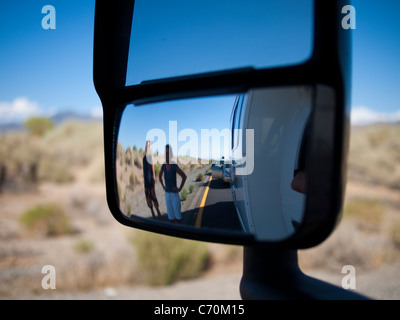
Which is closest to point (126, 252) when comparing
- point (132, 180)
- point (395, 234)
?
point (395, 234)

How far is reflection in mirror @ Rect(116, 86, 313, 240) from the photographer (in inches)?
46.7

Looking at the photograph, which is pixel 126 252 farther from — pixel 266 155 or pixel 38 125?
pixel 38 125

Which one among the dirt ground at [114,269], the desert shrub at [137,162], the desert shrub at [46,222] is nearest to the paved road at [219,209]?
the desert shrub at [137,162]

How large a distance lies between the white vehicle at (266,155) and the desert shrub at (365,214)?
38.9 feet

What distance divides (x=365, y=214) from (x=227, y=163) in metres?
13.5

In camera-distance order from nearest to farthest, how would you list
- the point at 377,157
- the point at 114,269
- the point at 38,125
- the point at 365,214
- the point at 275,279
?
the point at 275,279 → the point at 114,269 → the point at 365,214 → the point at 377,157 → the point at 38,125

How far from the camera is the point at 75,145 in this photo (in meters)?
31.5

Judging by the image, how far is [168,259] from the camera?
30.6 feet

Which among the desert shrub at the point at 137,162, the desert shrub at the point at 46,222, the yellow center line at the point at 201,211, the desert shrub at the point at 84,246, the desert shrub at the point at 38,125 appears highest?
the desert shrub at the point at 38,125

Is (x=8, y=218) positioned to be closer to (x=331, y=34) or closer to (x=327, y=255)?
(x=327, y=255)

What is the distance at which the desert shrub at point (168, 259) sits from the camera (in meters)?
8.94

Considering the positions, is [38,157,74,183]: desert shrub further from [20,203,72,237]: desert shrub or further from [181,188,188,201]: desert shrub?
[181,188,188,201]: desert shrub

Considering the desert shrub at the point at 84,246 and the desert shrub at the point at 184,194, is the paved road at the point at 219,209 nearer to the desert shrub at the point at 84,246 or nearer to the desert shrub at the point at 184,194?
the desert shrub at the point at 184,194
